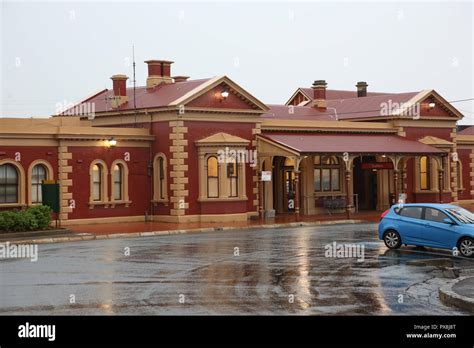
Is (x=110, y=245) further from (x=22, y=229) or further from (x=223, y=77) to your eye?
(x=223, y=77)

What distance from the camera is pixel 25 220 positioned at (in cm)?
3000

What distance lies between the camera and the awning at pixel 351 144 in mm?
39719

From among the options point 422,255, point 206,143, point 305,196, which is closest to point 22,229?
point 206,143

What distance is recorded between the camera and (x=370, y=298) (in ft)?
49.9

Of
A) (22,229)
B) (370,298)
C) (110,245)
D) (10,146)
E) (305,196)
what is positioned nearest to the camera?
(370,298)

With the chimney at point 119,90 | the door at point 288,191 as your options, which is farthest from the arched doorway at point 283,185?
the chimney at point 119,90

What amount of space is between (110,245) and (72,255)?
3399 mm

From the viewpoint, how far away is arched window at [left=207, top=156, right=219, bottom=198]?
Answer: 38.4 m

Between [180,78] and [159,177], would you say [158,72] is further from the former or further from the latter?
[159,177]

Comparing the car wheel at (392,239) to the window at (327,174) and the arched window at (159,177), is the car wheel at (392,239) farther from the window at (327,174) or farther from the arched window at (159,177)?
the window at (327,174)

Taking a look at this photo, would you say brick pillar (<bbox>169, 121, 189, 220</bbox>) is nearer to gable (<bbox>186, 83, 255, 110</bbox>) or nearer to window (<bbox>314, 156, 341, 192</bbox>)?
gable (<bbox>186, 83, 255, 110</bbox>)

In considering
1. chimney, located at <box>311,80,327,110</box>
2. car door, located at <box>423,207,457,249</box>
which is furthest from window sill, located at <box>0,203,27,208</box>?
chimney, located at <box>311,80,327,110</box>

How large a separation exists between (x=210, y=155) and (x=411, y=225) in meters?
15.9

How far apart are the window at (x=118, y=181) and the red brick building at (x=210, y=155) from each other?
0.16ft
